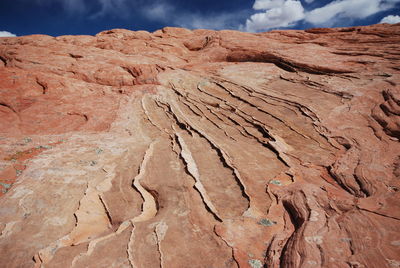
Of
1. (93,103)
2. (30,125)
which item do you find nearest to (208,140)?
(93,103)

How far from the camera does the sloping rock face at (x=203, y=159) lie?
5.29 meters

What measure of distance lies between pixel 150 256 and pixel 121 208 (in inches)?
102

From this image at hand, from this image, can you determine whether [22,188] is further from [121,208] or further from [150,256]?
[150,256]

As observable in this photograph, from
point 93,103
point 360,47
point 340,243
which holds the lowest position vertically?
point 340,243

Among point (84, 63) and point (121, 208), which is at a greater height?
point (84, 63)

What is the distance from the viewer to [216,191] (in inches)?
311

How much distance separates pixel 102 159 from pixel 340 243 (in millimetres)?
9548

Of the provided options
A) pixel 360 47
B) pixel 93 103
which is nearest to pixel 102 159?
pixel 93 103

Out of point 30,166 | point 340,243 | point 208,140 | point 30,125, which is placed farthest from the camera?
point 30,125

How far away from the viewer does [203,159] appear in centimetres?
1022

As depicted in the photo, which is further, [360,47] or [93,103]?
[360,47]

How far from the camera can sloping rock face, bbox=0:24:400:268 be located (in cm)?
529

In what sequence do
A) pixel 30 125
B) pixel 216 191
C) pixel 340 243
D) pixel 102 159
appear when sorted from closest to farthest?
pixel 340 243
pixel 216 191
pixel 102 159
pixel 30 125

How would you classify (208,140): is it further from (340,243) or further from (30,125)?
(30,125)
